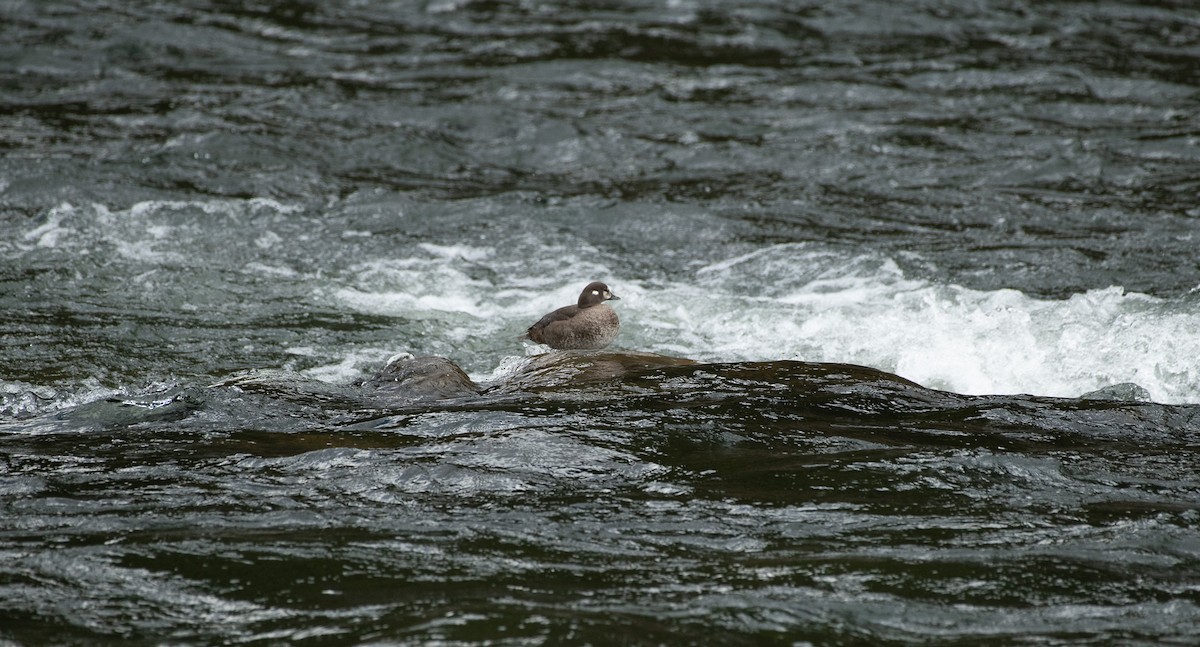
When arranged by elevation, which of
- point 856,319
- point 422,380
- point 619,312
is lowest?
point 619,312

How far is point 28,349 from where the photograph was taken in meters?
7.39

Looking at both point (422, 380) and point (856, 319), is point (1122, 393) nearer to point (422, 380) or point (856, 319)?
point (856, 319)

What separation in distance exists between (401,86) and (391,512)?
899 cm

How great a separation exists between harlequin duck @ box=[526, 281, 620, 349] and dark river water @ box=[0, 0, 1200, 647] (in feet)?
1.03

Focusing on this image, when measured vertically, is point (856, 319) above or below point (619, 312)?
above

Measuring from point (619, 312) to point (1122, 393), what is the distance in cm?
328

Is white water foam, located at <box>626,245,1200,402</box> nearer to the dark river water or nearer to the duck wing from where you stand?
the dark river water

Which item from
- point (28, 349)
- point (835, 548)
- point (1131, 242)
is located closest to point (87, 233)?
point (28, 349)

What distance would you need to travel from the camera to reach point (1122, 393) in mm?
6742

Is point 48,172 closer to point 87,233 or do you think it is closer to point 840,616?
point 87,233

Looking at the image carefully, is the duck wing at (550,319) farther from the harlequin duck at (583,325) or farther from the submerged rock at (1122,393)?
the submerged rock at (1122,393)

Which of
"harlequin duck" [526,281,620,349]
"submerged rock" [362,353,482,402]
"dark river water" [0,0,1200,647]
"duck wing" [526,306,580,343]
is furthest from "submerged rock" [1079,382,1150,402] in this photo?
"submerged rock" [362,353,482,402]

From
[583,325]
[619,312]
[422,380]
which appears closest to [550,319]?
[583,325]

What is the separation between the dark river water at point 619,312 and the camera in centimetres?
426
